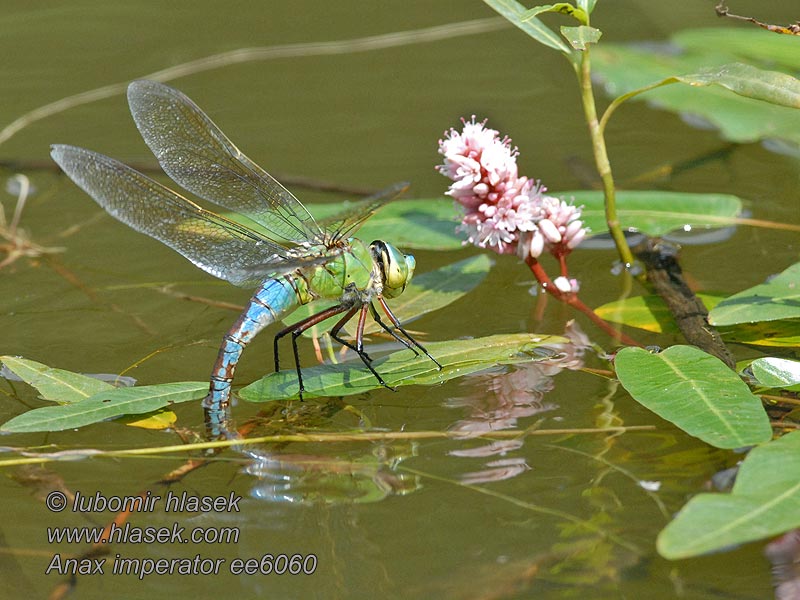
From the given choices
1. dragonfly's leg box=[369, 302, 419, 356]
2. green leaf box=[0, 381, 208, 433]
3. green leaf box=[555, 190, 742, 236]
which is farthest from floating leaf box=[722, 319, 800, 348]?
green leaf box=[0, 381, 208, 433]

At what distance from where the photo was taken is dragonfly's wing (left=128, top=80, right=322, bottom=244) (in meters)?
3.51

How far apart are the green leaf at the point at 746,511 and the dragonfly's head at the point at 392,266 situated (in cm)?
138

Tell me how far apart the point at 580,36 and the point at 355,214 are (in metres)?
0.97

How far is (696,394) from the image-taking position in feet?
8.50

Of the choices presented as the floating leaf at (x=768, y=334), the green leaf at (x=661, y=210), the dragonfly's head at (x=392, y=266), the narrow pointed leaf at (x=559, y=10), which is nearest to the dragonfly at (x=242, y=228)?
the dragonfly's head at (x=392, y=266)

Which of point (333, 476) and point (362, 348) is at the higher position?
point (362, 348)

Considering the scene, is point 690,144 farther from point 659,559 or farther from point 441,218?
point 659,559

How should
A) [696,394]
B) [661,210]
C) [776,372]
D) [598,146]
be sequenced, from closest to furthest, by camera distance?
[696,394]
[776,372]
[598,146]
[661,210]

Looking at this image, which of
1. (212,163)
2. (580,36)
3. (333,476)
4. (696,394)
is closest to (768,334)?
(696,394)

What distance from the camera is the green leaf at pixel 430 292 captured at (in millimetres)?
3492

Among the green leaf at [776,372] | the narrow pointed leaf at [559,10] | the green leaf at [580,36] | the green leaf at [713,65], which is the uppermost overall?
the green leaf at [713,65]

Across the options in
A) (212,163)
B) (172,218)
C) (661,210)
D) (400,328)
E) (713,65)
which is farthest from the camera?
(713,65)

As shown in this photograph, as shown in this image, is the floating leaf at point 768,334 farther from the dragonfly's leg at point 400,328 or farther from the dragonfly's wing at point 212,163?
the dragonfly's wing at point 212,163

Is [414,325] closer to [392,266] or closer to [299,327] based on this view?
[392,266]
